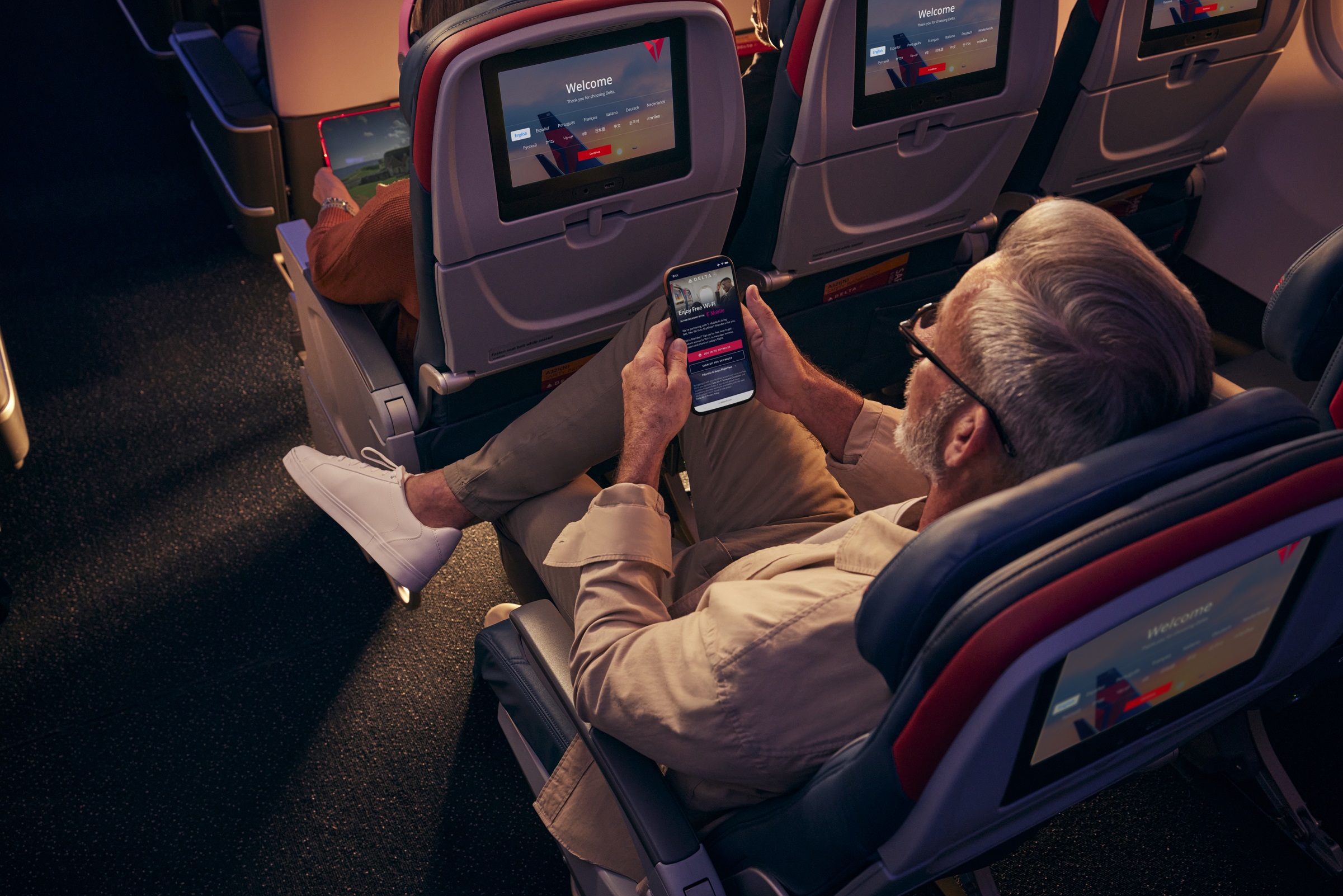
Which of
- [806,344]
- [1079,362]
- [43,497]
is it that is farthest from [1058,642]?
[43,497]

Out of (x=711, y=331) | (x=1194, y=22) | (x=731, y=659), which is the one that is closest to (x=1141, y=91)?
(x=1194, y=22)

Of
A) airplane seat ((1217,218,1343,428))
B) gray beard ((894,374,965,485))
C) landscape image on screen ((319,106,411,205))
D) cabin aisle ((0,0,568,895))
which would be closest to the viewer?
gray beard ((894,374,965,485))

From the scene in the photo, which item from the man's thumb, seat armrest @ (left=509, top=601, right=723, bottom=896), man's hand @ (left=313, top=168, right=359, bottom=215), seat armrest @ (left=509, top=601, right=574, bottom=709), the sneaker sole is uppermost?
man's hand @ (left=313, top=168, right=359, bottom=215)

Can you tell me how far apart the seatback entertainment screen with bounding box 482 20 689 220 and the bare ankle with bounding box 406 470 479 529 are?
0.59 metres

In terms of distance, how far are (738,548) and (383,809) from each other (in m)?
0.91

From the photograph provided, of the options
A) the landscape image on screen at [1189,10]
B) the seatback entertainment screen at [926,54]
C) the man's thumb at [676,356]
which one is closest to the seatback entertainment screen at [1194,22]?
the landscape image on screen at [1189,10]

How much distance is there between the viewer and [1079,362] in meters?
1.05

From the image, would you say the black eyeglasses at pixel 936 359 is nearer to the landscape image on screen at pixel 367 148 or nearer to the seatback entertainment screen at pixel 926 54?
the seatback entertainment screen at pixel 926 54

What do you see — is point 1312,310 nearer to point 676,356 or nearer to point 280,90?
point 676,356

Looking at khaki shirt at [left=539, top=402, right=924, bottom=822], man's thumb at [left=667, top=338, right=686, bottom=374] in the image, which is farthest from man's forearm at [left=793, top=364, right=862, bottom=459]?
khaki shirt at [left=539, top=402, right=924, bottom=822]

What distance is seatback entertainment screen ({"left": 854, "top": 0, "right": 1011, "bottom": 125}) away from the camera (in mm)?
1850

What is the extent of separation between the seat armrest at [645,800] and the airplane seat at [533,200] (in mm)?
679

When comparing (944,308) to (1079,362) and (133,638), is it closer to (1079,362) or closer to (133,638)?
(1079,362)

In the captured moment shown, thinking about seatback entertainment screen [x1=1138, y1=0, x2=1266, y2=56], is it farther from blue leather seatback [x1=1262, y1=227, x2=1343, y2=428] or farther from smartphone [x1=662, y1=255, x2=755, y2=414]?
smartphone [x1=662, y1=255, x2=755, y2=414]
